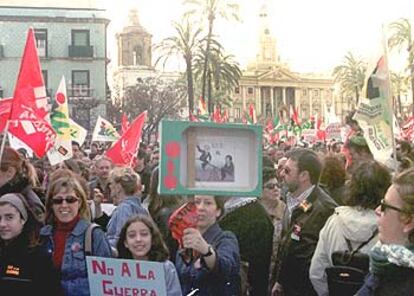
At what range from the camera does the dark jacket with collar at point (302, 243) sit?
18.9ft

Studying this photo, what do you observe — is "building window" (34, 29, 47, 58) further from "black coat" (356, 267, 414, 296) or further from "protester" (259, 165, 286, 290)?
"black coat" (356, 267, 414, 296)

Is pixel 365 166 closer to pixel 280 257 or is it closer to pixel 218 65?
pixel 280 257

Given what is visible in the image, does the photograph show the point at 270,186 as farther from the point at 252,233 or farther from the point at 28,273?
the point at 28,273

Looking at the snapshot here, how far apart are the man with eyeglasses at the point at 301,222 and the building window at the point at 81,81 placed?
48.9 m

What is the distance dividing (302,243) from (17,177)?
225 cm

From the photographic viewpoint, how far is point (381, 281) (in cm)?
345

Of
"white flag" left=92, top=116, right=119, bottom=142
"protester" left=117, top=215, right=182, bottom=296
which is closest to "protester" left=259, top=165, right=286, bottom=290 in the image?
"protester" left=117, top=215, right=182, bottom=296

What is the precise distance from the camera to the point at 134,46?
98.0 metres

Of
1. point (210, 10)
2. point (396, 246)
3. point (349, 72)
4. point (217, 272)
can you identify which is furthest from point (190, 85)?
point (396, 246)

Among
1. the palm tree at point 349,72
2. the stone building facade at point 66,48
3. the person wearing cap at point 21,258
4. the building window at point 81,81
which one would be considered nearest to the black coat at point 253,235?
the person wearing cap at point 21,258

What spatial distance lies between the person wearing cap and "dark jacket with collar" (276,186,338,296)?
69.1 inches

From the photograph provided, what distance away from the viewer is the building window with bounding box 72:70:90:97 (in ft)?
178

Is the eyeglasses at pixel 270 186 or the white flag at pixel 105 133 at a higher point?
the white flag at pixel 105 133

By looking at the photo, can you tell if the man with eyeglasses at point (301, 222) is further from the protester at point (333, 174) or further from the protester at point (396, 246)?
the protester at point (396, 246)
